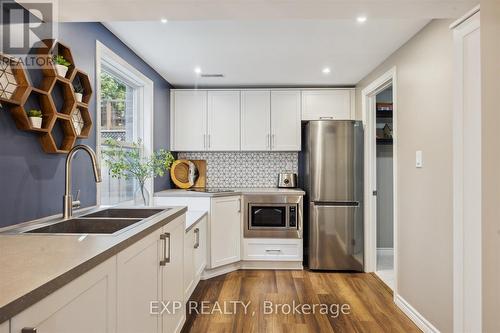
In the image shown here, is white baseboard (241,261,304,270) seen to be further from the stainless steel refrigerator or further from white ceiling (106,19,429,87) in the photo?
white ceiling (106,19,429,87)

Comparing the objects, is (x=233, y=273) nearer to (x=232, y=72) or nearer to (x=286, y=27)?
(x=232, y=72)

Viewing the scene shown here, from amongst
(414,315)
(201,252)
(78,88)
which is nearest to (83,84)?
(78,88)

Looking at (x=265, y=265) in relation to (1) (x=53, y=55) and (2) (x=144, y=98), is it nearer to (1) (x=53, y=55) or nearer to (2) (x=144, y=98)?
(2) (x=144, y=98)

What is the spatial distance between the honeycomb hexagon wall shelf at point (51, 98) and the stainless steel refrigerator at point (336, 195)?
247 cm

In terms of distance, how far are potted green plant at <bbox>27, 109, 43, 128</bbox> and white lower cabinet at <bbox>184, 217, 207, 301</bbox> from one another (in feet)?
4.00

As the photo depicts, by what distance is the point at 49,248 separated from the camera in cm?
107

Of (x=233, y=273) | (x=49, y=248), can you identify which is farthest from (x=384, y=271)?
(x=49, y=248)

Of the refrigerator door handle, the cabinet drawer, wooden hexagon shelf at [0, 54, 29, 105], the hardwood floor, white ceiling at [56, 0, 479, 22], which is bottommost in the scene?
the hardwood floor

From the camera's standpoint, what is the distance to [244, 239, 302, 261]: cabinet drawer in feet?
12.0

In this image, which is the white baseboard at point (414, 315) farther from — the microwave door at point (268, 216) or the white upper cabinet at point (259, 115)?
the white upper cabinet at point (259, 115)

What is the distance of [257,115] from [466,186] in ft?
8.64

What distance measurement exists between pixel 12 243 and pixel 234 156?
3187 millimetres

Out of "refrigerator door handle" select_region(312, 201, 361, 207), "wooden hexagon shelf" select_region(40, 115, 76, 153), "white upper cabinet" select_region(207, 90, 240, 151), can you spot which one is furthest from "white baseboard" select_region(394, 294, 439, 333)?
"wooden hexagon shelf" select_region(40, 115, 76, 153)

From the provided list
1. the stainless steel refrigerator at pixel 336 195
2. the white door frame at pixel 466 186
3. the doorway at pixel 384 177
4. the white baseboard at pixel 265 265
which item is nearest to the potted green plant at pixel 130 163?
the white baseboard at pixel 265 265
